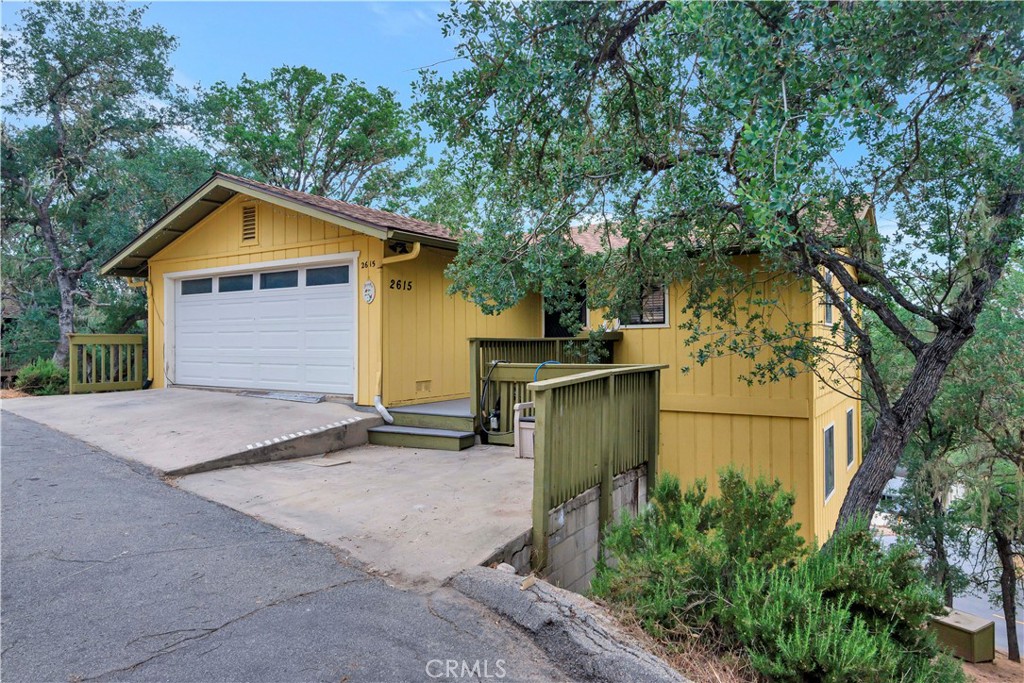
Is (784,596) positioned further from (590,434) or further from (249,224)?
(249,224)

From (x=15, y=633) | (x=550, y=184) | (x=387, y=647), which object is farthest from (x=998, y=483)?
(x=15, y=633)

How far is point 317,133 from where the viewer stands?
21.2 metres

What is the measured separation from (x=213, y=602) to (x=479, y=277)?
416cm

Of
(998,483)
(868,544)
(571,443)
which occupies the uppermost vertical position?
(571,443)

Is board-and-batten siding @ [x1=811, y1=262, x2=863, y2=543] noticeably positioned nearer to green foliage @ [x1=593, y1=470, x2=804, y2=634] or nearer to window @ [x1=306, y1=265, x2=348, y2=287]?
green foliage @ [x1=593, y1=470, x2=804, y2=634]

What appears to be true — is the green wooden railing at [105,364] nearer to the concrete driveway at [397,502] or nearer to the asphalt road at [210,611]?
the concrete driveway at [397,502]

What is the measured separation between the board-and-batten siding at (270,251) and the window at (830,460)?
23.2ft

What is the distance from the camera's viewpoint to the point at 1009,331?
35.5ft

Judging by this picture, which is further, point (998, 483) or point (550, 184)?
point (998, 483)

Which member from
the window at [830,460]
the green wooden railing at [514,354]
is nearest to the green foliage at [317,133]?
the green wooden railing at [514,354]

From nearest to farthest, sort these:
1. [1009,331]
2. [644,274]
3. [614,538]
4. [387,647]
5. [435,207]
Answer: [387,647]
[614,538]
[644,274]
[1009,331]
[435,207]

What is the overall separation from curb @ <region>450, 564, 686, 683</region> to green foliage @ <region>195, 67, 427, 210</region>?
19441mm

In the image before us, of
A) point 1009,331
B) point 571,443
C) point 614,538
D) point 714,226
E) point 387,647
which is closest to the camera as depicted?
point 387,647

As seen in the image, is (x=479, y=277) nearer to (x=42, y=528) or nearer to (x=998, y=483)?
(x=42, y=528)
